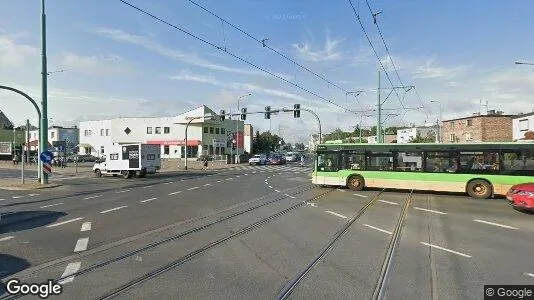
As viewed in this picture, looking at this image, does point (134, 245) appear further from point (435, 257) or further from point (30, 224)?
point (435, 257)

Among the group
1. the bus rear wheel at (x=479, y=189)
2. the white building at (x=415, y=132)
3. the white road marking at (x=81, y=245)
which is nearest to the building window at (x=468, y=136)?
the white building at (x=415, y=132)

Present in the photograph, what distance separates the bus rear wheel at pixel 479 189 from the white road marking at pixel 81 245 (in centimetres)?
1662

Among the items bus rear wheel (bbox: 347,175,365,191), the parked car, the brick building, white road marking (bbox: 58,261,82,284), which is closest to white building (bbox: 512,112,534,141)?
the brick building

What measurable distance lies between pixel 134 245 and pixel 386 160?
51.3 feet

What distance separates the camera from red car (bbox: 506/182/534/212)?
1411 centimetres

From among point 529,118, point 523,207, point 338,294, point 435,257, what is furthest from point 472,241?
point 529,118

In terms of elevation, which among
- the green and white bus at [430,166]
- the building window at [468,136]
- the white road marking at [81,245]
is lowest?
the white road marking at [81,245]

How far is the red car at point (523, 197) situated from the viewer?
1411 centimetres

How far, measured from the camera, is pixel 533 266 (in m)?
7.57

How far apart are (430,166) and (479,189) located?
235 centimetres

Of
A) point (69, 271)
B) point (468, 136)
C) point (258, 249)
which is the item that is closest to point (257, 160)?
point (468, 136)

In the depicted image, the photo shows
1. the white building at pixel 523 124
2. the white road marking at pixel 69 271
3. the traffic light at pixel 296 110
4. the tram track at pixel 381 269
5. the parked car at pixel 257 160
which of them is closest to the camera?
the tram track at pixel 381 269

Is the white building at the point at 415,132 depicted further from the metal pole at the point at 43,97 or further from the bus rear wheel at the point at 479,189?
the metal pole at the point at 43,97

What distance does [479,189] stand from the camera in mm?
19672
